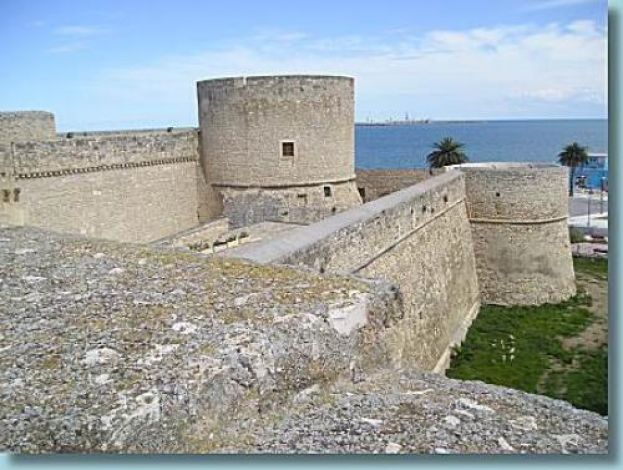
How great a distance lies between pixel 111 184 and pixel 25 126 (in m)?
2.42

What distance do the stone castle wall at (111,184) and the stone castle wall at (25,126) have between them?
156 cm

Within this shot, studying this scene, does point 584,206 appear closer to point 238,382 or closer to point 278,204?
point 278,204

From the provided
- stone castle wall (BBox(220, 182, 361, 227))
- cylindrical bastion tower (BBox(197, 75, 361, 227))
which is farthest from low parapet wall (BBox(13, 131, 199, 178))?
stone castle wall (BBox(220, 182, 361, 227))

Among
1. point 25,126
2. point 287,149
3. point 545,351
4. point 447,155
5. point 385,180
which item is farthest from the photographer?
point 447,155

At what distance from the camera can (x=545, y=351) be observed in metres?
11.5

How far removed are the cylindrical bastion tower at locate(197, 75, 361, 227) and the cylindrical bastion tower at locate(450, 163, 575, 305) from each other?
3281 mm

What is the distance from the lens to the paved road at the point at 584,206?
90.4ft

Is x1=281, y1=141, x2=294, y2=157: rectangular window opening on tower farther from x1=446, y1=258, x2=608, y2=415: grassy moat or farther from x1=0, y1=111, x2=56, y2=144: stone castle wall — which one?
Result: x1=446, y1=258, x2=608, y2=415: grassy moat

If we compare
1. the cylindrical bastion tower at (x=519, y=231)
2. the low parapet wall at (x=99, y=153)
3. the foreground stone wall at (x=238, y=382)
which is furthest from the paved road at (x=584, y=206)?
the foreground stone wall at (x=238, y=382)

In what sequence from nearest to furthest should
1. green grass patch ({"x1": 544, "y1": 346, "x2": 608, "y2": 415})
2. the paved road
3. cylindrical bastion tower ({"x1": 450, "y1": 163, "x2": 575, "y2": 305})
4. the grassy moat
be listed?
green grass patch ({"x1": 544, "y1": 346, "x2": 608, "y2": 415}), the grassy moat, cylindrical bastion tower ({"x1": 450, "y1": 163, "x2": 575, "y2": 305}), the paved road

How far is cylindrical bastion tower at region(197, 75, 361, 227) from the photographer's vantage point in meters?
12.1

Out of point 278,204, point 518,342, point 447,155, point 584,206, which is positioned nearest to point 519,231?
point 518,342

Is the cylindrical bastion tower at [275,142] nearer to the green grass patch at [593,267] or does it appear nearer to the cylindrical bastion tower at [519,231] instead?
the cylindrical bastion tower at [519,231]

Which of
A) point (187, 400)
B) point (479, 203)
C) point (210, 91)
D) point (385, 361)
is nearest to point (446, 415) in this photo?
point (385, 361)
